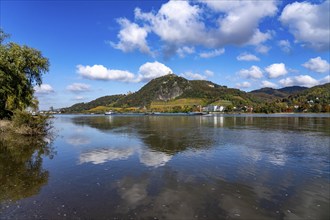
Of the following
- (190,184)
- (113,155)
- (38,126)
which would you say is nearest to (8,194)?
(190,184)

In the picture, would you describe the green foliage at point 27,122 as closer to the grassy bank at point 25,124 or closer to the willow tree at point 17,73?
the grassy bank at point 25,124

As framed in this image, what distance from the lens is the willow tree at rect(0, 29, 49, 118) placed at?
47344mm

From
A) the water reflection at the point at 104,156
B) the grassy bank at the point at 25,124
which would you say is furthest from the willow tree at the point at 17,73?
the water reflection at the point at 104,156

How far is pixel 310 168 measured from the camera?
22875mm

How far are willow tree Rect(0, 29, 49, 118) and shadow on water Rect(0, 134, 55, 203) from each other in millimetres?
17642

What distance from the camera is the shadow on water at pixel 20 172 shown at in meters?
16.0

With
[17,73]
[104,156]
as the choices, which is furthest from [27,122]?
[104,156]

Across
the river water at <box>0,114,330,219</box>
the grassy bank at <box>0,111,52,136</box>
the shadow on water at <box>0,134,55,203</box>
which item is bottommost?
the river water at <box>0,114,330,219</box>

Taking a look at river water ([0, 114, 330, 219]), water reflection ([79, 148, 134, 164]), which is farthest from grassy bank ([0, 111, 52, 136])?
water reflection ([79, 148, 134, 164])

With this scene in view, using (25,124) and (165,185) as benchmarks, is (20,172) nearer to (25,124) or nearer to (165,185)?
(165,185)

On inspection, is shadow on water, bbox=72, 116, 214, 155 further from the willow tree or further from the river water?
the willow tree

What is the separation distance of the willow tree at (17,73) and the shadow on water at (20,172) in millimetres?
17642

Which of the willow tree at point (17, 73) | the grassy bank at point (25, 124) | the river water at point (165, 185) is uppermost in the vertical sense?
the willow tree at point (17, 73)

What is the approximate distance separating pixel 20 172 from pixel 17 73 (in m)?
34.8
